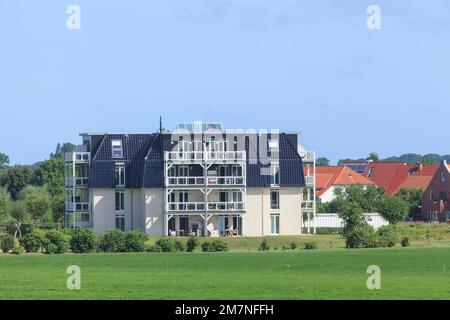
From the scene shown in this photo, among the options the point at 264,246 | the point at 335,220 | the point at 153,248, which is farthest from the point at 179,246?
the point at 335,220

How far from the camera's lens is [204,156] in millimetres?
93562

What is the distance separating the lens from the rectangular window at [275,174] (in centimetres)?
9638

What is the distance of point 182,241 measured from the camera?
8381cm

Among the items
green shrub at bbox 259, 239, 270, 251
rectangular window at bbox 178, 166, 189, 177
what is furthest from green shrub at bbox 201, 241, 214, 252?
rectangular window at bbox 178, 166, 189, 177

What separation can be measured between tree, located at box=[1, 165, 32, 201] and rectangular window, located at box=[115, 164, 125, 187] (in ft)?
205

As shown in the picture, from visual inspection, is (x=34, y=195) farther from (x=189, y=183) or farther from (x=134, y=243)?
(x=134, y=243)

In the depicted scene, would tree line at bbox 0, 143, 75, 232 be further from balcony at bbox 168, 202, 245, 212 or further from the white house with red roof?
the white house with red roof

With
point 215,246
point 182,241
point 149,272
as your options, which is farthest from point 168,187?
point 149,272

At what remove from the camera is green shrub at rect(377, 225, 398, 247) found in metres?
77.7

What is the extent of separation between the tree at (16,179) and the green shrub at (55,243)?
274ft

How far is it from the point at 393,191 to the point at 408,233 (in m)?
61.3

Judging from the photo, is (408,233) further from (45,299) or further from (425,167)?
(425,167)

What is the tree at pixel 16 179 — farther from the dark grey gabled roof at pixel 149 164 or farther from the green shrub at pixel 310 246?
the green shrub at pixel 310 246

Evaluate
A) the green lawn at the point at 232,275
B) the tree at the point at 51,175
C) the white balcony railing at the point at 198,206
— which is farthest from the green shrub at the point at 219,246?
the tree at the point at 51,175
